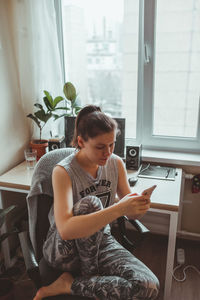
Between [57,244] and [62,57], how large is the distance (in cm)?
158

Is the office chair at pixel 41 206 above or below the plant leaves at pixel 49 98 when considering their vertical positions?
below

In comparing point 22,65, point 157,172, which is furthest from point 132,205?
point 22,65

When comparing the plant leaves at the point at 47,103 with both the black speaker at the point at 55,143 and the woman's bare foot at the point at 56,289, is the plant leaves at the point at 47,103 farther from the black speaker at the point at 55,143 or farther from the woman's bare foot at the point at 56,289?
the woman's bare foot at the point at 56,289

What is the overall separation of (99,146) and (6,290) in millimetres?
1070

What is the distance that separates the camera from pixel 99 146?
3.98ft

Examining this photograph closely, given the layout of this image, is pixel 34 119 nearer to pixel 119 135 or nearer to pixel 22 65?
pixel 22 65

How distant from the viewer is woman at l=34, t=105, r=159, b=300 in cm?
113

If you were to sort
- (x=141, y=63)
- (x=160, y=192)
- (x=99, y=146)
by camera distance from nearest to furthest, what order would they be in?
(x=99, y=146)
(x=160, y=192)
(x=141, y=63)

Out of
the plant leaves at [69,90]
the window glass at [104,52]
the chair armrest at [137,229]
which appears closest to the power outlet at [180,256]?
the chair armrest at [137,229]

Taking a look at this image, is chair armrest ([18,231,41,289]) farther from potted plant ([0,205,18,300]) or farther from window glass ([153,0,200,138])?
Result: window glass ([153,0,200,138])

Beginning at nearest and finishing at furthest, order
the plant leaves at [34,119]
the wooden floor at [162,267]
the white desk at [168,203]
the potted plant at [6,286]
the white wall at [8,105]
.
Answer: the white desk at [168,203] < the potted plant at [6,286] < the wooden floor at [162,267] < the white wall at [8,105] < the plant leaves at [34,119]

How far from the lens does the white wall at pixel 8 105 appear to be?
186 cm

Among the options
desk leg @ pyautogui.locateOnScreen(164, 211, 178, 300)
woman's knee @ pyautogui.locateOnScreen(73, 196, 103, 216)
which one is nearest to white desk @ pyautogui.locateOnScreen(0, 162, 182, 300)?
desk leg @ pyautogui.locateOnScreen(164, 211, 178, 300)

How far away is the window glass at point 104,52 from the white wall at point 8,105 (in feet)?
1.60
